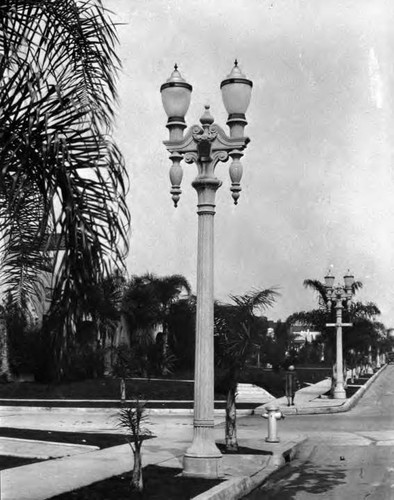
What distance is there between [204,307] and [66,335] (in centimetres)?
439

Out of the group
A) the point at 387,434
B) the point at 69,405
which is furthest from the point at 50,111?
the point at 69,405

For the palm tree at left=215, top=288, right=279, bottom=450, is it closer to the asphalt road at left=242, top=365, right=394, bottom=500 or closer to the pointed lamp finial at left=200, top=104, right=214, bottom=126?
the asphalt road at left=242, top=365, right=394, bottom=500

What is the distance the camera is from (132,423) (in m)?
10.3

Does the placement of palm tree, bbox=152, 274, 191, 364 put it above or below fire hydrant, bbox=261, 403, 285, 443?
above

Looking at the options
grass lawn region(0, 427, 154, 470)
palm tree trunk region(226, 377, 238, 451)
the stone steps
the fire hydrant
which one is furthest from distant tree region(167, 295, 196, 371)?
palm tree trunk region(226, 377, 238, 451)

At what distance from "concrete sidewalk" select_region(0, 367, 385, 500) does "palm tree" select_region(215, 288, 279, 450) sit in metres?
1.05

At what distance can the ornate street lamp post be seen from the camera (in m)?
11.4

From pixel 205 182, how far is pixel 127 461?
16.7 ft

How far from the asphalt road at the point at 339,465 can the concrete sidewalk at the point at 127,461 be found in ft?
1.14

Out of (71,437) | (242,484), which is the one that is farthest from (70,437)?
(242,484)

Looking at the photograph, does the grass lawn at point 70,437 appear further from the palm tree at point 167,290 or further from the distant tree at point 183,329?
the distant tree at point 183,329

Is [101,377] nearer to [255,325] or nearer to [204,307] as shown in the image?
[255,325]

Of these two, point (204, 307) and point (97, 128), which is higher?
point (97, 128)

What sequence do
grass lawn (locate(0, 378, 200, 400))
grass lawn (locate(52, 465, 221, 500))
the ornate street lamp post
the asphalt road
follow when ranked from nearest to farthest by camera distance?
1. grass lawn (locate(52, 465, 221, 500))
2. the ornate street lamp post
3. the asphalt road
4. grass lawn (locate(0, 378, 200, 400))
